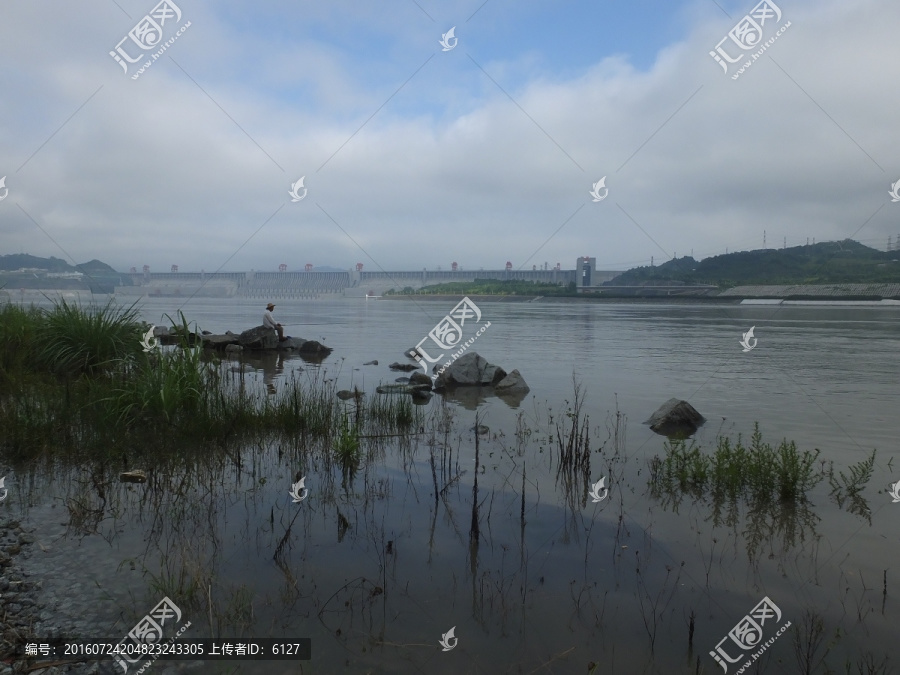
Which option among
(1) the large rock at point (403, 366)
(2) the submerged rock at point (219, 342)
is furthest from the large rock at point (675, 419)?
(2) the submerged rock at point (219, 342)

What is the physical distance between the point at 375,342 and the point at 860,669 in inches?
893

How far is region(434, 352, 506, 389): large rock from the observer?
13336 millimetres

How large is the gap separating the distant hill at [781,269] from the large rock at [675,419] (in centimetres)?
9848

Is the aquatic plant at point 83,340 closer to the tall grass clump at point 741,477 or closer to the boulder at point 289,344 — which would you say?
the tall grass clump at point 741,477

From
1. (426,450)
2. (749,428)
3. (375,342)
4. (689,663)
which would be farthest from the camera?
(375,342)

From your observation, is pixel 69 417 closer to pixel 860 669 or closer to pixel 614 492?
pixel 614 492

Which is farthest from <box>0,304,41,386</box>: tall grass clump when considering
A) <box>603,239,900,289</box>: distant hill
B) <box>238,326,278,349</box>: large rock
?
<box>603,239,900,289</box>: distant hill

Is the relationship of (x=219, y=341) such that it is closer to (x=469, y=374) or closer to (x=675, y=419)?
(x=469, y=374)

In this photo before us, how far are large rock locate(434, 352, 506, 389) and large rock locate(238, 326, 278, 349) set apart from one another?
375 inches

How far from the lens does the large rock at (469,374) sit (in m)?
13.3

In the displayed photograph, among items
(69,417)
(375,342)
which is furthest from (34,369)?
(375,342)

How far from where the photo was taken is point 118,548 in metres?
4.49

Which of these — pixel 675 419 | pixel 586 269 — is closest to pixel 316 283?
pixel 586 269

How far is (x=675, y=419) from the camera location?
9.39m
